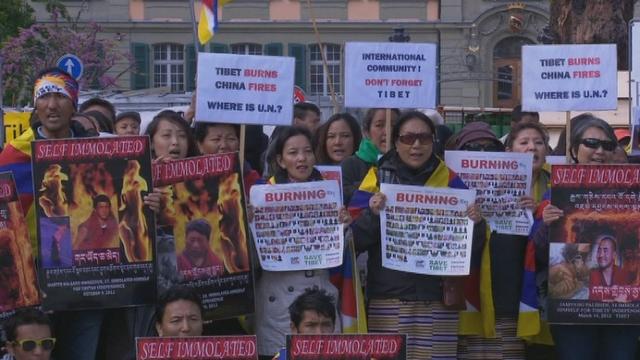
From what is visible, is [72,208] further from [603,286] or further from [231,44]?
[231,44]

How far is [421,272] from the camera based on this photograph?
7262 mm

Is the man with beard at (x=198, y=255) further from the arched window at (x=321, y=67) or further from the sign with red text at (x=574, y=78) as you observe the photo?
the arched window at (x=321, y=67)

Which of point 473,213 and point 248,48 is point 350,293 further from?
point 248,48

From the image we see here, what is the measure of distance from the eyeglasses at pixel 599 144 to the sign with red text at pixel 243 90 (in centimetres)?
166

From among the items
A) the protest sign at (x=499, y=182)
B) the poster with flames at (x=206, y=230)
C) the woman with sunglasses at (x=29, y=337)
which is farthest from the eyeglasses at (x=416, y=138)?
the woman with sunglasses at (x=29, y=337)

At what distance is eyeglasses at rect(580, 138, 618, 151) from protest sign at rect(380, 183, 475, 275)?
751 mm

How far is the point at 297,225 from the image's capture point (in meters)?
7.45

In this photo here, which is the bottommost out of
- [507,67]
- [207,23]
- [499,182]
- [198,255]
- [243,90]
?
[198,255]

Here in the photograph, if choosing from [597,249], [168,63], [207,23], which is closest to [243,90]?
[597,249]

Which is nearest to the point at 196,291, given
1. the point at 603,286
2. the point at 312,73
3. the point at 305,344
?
the point at 305,344

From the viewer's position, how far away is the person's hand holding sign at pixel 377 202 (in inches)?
285

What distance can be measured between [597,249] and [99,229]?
2.56 m

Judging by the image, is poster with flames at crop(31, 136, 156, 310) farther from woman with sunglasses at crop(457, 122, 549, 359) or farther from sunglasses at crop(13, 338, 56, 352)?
woman with sunglasses at crop(457, 122, 549, 359)

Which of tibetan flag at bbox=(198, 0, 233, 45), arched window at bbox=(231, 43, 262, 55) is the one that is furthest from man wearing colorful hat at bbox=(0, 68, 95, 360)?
arched window at bbox=(231, 43, 262, 55)
